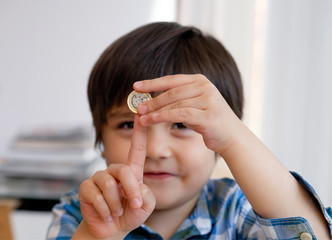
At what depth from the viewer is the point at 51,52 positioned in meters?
2.42

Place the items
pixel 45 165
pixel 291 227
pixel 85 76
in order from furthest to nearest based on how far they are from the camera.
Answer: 1. pixel 85 76
2. pixel 45 165
3. pixel 291 227

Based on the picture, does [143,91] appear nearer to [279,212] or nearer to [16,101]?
[279,212]

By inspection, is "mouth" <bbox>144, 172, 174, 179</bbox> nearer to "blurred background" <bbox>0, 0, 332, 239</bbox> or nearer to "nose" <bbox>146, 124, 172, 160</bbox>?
"nose" <bbox>146, 124, 172, 160</bbox>

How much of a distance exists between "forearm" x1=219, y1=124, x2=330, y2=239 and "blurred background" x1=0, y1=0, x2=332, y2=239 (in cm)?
86

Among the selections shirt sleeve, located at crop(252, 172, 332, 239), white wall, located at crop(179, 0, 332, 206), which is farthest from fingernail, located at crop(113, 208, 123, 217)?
white wall, located at crop(179, 0, 332, 206)

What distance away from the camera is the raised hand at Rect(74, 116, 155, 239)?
2.26ft

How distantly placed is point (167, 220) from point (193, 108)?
1.48 feet

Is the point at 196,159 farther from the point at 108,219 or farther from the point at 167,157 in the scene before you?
the point at 108,219

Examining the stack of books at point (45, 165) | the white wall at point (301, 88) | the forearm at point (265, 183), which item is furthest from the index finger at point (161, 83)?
the stack of books at point (45, 165)

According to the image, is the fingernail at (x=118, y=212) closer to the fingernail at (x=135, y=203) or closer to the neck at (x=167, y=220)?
the fingernail at (x=135, y=203)

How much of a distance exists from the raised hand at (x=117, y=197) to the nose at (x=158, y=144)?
13cm

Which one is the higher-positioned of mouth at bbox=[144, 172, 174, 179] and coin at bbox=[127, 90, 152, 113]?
coin at bbox=[127, 90, 152, 113]

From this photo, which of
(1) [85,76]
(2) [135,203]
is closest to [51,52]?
(1) [85,76]

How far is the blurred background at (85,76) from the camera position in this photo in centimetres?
161
